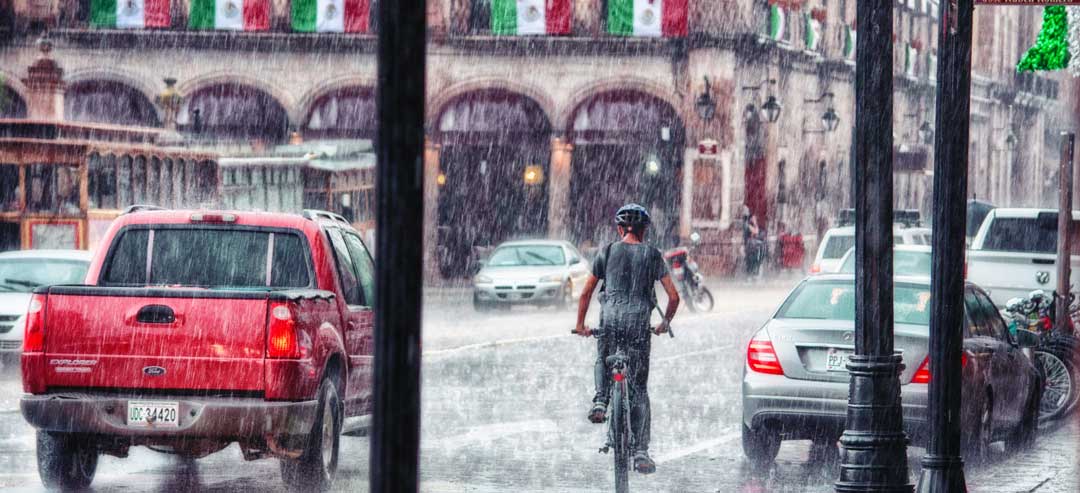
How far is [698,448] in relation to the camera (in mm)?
12273

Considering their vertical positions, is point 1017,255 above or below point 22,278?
above

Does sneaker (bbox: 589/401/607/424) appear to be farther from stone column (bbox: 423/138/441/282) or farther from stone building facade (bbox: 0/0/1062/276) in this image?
stone building facade (bbox: 0/0/1062/276)

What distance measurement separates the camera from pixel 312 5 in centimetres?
4281

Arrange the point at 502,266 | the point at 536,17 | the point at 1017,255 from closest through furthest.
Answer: the point at 1017,255 → the point at 502,266 → the point at 536,17

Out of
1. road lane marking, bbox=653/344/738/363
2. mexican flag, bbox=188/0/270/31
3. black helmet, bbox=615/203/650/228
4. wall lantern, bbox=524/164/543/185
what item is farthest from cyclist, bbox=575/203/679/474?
wall lantern, bbox=524/164/543/185

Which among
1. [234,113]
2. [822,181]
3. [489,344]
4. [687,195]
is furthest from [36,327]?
[822,181]

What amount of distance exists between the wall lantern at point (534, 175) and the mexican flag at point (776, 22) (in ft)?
23.7

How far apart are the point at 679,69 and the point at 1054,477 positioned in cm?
3283

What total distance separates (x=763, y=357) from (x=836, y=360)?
50 cm

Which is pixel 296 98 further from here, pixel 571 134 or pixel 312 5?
pixel 571 134

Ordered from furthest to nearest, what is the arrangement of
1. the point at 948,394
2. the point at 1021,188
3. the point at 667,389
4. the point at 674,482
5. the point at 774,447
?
the point at 1021,188
the point at 667,389
the point at 774,447
the point at 674,482
the point at 948,394

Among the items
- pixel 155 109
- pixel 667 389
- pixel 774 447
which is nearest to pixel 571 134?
pixel 155 109

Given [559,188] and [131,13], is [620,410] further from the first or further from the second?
[131,13]

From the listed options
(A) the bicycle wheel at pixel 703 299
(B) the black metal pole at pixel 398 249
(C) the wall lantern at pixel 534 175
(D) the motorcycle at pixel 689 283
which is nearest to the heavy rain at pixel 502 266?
(B) the black metal pole at pixel 398 249
